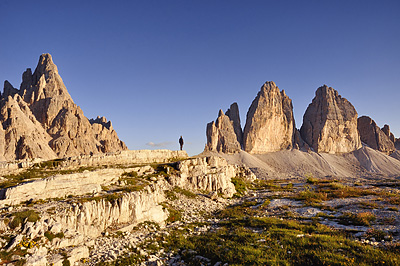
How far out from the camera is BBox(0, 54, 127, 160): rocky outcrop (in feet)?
249

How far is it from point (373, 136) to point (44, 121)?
714 ft

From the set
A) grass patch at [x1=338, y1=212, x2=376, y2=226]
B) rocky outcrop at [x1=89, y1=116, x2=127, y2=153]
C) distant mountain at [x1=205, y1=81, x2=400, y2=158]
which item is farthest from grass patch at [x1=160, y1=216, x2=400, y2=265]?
distant mountain at [x1=205, y1=81, x2=400, y2=158]

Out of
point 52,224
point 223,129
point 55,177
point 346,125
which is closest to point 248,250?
point 52,224

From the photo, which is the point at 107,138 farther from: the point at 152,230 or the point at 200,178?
the point at 152,230

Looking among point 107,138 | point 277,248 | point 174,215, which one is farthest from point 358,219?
point 107,138

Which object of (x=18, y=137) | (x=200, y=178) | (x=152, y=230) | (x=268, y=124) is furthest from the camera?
(x=268, y=124)

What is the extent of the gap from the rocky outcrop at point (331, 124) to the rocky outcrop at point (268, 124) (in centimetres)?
1471

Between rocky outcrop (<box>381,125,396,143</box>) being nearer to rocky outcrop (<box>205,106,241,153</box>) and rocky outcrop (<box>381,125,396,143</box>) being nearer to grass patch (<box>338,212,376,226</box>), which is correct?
rocky outcrop (<box>205,106,241,153</box>)

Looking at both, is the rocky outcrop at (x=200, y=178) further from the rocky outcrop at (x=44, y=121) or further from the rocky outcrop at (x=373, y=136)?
the rocky outcrop at (x=373, y=136)

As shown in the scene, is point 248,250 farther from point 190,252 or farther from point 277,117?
point 277,117

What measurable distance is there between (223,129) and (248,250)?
13842cm

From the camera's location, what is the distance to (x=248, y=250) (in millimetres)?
11211

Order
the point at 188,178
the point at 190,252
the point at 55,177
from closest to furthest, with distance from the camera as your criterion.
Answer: the point at 190,252 < the point at 55,177 < the point at 188,178

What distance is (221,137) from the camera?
14600 centimetres
